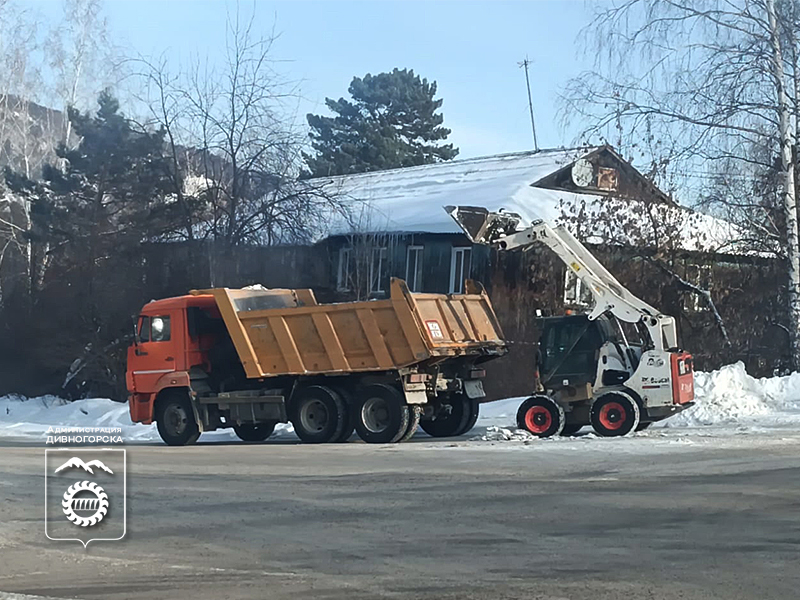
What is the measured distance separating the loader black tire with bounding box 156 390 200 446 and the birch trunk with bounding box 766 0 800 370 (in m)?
13.2

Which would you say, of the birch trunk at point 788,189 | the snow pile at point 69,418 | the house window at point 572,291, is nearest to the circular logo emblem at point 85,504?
the snow pile at point 69,418

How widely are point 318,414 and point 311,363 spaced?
3.19 ft

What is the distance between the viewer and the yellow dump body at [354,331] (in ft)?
60.8

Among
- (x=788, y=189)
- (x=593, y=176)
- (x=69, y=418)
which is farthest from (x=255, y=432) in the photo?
(x=593, y=176)

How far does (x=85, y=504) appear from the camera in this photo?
1146 centimetres

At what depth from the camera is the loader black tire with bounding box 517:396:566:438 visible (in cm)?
1850

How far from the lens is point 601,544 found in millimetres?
9375

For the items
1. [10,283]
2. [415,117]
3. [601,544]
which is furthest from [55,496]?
[415,117]

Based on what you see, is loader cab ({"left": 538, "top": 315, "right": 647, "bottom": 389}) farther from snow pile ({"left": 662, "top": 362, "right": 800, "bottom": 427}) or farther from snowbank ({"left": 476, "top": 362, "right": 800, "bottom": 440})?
snow pile ({"left": 662, "top": 362, "right": 800, "bottom": 427})

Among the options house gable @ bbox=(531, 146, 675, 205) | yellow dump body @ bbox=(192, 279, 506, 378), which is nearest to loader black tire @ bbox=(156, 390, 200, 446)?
yellow dump body @ bbox=(192, 279, 506, 378)

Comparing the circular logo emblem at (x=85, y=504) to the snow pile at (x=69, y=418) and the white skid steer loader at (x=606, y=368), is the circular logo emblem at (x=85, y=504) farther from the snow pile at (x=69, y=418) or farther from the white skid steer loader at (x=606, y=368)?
the snow pile at (x=69, y=418)

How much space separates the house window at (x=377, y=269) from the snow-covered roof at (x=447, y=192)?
676mm

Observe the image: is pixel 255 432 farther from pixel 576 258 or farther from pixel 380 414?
pixel 576 258

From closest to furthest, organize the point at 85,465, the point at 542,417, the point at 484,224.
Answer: the point at 85,465, the point at 542,417, the point at 484,224
